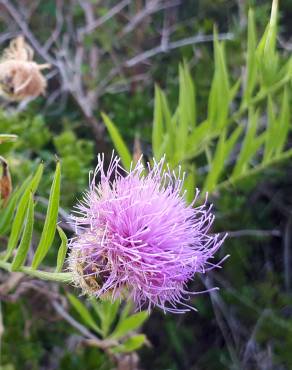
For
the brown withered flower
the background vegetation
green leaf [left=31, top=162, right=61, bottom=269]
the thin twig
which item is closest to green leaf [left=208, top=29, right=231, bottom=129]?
the background vegetation

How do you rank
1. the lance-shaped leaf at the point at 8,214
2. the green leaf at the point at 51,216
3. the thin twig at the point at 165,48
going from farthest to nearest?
the thin twig at the point at 165,48, the lance-shaped leaf at the point at 8,214, the green leaf at the point at 51,216

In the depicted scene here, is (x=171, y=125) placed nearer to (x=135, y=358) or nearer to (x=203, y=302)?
(x=135, y=358)

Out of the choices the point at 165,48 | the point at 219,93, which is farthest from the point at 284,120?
the point at 165,48

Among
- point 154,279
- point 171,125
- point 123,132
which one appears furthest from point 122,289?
point 123,132

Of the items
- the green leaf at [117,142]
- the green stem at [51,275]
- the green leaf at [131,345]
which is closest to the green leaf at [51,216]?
the green stem at [51,275]

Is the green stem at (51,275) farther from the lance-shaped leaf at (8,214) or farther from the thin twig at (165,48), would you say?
the thin twig at (165,48)

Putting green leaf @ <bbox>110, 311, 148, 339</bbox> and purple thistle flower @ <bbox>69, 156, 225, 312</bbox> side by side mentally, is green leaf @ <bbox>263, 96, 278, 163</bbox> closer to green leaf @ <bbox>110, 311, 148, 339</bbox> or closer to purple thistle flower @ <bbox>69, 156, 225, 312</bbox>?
green leaf @ <bbox>110, 311, 148, 339</bbox>
